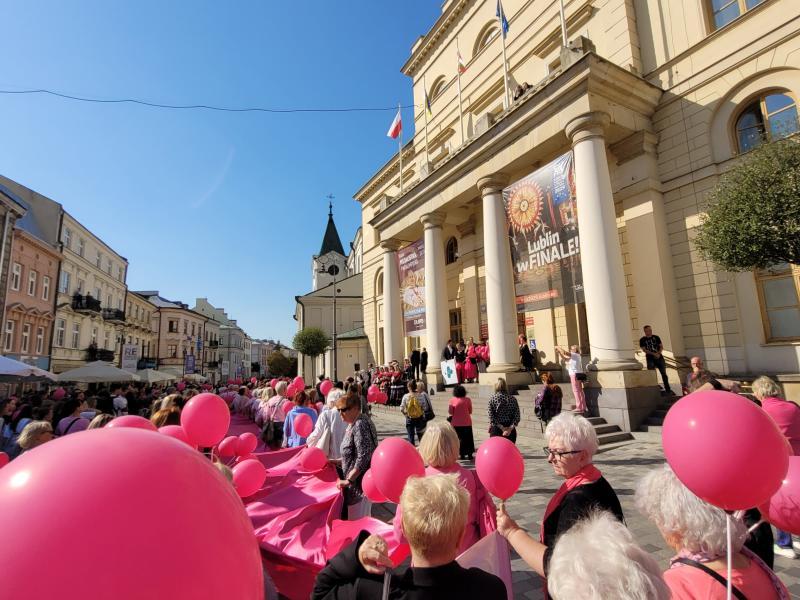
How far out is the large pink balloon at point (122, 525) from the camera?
981 mm

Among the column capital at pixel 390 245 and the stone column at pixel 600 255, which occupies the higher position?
the column capital at pixel 390 245

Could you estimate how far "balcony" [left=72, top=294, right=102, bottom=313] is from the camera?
32469 millimetres

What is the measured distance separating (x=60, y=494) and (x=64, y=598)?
239mm

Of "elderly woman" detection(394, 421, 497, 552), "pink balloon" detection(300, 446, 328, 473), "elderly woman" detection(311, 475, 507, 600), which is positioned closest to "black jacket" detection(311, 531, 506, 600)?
"elderly woman" detection(311, 475, 507, 600)

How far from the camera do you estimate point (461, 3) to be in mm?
20656

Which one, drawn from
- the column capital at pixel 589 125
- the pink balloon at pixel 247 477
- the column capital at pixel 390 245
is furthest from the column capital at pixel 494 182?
the pink balloon at pixel 247 477

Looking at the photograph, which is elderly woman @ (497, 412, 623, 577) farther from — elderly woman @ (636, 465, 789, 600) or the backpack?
the backpack

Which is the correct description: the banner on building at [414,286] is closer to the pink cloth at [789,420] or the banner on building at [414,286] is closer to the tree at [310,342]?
the pink cloth at [789,420]

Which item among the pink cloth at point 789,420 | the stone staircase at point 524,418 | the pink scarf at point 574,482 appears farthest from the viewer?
the stone staircase at point 524,418

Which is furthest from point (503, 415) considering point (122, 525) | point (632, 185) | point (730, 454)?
point (632, 185)

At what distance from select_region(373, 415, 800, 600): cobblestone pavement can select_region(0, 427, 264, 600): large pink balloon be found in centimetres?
325

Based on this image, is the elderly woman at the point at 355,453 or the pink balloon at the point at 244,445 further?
the pink balloon at the point at 244,445

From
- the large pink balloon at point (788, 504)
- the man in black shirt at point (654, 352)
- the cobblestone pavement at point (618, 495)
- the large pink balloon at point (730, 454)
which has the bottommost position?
the cobblestone pavement at point (618, 495)

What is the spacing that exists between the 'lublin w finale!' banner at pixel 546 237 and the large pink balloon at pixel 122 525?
38.9ft
